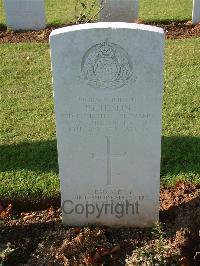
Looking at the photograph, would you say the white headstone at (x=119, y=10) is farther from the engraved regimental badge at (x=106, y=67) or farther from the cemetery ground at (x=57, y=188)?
the engraved regimental badge at (x=106, y=67)

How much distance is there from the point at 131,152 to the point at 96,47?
0.89 meters

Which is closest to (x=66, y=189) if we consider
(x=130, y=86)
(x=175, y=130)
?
(x=130, y=86)

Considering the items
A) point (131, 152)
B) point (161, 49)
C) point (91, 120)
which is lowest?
point (131, 152)

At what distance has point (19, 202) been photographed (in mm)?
4305

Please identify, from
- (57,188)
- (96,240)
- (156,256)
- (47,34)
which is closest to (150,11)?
(47,34)

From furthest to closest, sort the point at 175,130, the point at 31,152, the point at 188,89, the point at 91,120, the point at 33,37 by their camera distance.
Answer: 1. the point at 33,37
2. the point at 188,89
3. the point at 175,130
4. the point at 31,152
5. the point at 91,120

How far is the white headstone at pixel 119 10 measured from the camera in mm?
9734

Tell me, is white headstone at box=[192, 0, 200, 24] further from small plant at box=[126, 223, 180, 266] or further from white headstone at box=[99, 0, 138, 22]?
small plant at box=[126, 223, 180, 266]

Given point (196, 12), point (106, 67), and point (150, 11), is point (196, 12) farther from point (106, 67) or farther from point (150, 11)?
point (106, 67)

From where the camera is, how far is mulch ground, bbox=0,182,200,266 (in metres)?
3.48

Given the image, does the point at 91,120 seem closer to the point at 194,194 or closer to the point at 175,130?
the point at 194,194

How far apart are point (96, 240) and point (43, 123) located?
2407mm

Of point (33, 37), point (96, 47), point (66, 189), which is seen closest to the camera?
point (96, 47)

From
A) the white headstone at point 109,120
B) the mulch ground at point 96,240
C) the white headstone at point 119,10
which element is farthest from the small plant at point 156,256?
the white headstone at point 119,10
